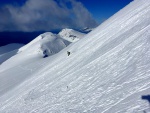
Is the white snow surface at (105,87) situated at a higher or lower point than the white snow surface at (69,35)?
lower

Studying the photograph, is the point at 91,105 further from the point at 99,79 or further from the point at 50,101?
the point at 50,101

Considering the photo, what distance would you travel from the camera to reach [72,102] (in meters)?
9.57

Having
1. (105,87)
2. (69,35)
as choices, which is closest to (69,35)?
(69,35)

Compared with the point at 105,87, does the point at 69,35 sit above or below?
above

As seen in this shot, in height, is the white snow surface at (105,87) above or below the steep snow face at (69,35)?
below

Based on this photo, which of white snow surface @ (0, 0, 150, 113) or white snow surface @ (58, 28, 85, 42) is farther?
white snow surface @ (58, 28, 85, 42)

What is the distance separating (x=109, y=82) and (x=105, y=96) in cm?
115

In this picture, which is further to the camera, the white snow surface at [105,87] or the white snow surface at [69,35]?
the white snow surface at [69,35]

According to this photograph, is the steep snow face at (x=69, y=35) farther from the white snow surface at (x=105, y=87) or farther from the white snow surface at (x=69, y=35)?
the white snow surface at (x=105, y=87)

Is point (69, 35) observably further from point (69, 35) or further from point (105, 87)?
point (105, 87)

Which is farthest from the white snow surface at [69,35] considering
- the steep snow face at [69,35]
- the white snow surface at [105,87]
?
the white snow surface at [105,87]

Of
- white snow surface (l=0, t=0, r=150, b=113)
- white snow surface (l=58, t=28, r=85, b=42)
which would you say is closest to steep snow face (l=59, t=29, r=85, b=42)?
white snow surface (l=58, t=28, r=85, b=42)

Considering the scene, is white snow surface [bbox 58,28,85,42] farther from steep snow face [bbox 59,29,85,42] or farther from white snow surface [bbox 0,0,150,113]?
white snow surface [bbox 0,0,150,113]

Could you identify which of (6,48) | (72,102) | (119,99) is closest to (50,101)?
(72,102)
